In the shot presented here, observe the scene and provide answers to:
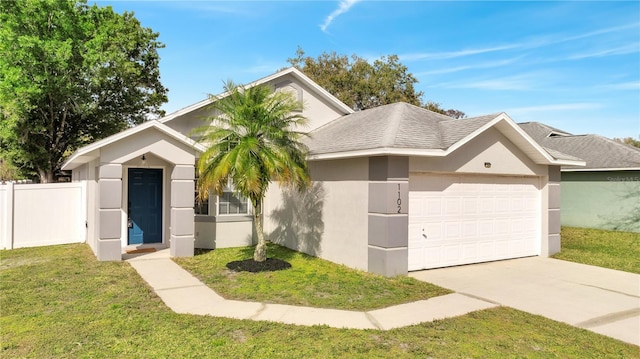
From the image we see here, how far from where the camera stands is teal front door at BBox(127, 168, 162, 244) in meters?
11.9

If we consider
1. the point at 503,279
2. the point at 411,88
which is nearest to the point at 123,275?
the point at 503,279

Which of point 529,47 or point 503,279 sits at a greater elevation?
point 529,47

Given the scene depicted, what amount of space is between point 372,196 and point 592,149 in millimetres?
15486

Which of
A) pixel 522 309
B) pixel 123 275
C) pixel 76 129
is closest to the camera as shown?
pixel 522 309

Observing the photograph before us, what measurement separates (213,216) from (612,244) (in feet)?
45.5

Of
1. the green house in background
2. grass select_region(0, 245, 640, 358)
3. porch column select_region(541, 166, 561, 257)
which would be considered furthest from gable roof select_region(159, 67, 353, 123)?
the green house in background

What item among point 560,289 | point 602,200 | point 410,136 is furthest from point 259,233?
point 602,200

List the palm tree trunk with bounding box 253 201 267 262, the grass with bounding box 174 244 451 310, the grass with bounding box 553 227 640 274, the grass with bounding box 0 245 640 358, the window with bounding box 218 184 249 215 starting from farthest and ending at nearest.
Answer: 1. the window with bounding box 218 184 249 215
2. the grass with bounding box 553 227 640 274
3. the palm tree trunk with bounding box 253 201 267 262
4. the grass with bounding box 174 244 451 310
5. the grass with bounding box 0 245 640 358

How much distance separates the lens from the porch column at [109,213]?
9.68 metres

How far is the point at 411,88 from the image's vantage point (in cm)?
3488

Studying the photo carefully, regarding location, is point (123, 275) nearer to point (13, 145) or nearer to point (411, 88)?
point (13, 145)

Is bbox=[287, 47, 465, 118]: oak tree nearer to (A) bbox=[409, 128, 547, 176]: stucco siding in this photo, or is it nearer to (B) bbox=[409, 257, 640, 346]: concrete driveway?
(A) bbox=[409, 128, 547, 176]: stucco siding

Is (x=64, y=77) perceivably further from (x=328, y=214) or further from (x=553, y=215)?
(x=553, y=215)

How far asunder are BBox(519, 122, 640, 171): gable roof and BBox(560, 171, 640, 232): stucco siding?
1.44 ft
